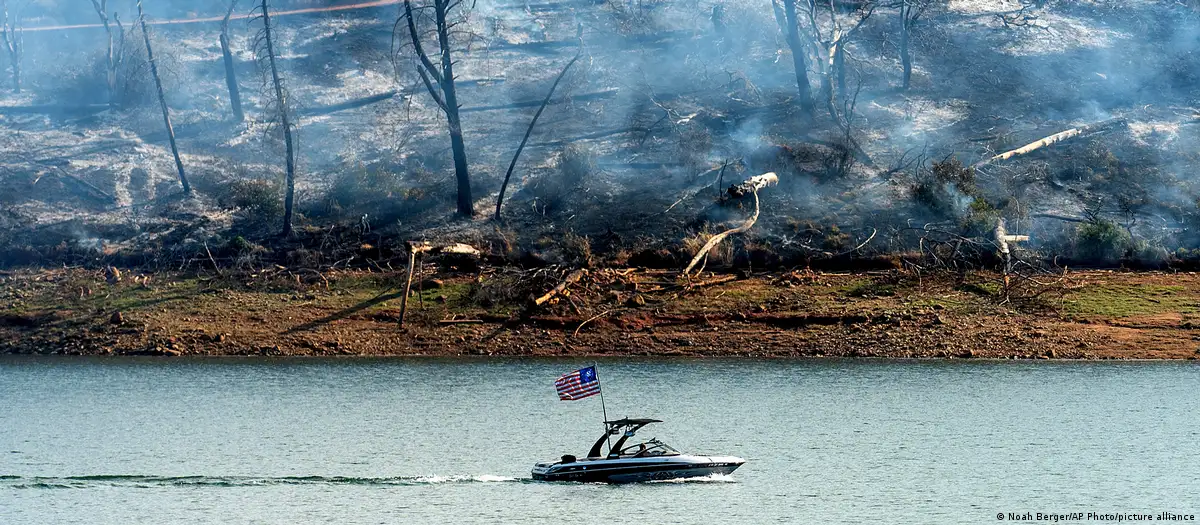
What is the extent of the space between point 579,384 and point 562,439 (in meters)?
3.43

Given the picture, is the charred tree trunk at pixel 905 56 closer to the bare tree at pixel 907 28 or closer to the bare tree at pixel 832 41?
the bare tree at pixel 907 28

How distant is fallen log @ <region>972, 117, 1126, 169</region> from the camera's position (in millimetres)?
53625

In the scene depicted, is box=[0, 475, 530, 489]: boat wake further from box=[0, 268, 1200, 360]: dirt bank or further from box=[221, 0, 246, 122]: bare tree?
box=[221, 0, 246, 122]: bare tree

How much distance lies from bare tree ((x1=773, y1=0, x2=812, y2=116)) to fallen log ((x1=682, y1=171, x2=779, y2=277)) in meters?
9.42

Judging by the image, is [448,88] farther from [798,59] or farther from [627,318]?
[798,59]

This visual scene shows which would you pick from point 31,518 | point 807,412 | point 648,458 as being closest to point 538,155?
point 807,412

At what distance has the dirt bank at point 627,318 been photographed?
134 ft

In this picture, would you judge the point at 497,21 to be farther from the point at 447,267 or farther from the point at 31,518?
the point at 31,518

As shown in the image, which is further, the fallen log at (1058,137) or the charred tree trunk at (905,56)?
the charred tree trunk at (905,56)

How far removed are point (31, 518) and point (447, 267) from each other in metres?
22.5

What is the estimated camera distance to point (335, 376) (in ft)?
127

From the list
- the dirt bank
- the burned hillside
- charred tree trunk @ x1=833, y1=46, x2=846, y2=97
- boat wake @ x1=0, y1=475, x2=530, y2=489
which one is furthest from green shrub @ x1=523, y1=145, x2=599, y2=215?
boat wake @ x1=0, y1=475, x2=530, y2=489

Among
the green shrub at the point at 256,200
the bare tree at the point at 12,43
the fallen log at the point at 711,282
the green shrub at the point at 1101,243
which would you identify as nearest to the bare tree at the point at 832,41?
the green shrub at the point at 1101,243

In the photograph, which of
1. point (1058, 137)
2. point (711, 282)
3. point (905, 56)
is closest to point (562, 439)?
point (711, 282)
